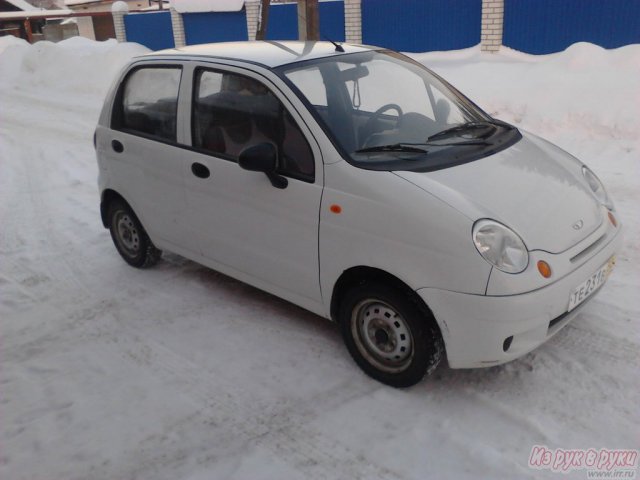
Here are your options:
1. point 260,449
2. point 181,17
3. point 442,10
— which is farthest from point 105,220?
point 181,17

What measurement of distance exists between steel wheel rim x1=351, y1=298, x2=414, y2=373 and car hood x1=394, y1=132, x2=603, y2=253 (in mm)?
699

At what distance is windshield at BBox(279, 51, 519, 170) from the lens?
3533mm

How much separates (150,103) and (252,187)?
4.48 feet

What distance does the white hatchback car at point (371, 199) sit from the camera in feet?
10.0

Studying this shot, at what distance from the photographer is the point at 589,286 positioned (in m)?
3.33

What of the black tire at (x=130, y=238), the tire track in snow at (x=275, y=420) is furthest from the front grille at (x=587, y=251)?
the black tire at (x=130, y=238)

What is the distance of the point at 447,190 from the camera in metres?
3.18

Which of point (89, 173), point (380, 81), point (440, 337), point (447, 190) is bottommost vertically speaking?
point (89, 173)

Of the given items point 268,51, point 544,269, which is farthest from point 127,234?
point 544,269

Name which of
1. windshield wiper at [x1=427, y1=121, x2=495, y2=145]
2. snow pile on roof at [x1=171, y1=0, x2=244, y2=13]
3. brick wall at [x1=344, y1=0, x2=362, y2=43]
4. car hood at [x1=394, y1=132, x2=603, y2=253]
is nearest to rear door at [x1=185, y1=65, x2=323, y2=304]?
car hood at [x1=394, y1=132, x2=603, y2=253]

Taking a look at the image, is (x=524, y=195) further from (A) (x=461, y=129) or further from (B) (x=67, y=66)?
(B) (x=67, y=66)

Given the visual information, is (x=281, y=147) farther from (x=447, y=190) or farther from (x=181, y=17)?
(x=181, y=17)

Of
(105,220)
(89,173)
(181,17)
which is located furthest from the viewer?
(181,17)

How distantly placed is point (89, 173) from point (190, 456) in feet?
19.8
